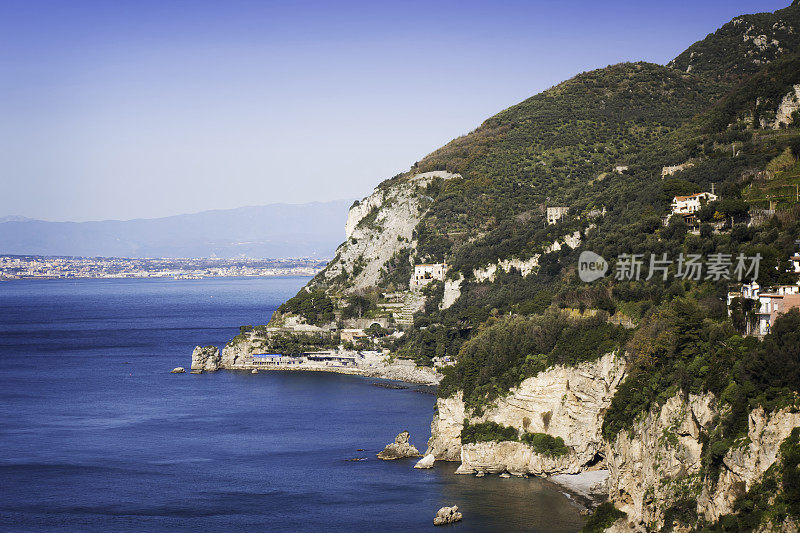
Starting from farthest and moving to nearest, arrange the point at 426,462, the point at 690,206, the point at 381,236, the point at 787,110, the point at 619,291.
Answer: the point at 381,236 → the point at 787,110 → the point at 690,206 → the point at 619,291 → the point at 426,462

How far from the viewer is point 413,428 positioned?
59.1m

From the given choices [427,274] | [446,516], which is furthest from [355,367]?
[446,516]

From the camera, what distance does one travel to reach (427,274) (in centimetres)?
10294

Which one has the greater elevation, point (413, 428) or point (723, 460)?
point (723, 460)

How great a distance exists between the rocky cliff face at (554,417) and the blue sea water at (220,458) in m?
1.24

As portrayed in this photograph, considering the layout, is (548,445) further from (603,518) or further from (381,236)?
(381,236)

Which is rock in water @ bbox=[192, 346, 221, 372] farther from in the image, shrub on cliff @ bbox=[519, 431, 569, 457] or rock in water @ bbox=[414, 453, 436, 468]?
shrub on cliff @ bbox=[519, 431, 569, 457]

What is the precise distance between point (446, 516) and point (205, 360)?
188ft

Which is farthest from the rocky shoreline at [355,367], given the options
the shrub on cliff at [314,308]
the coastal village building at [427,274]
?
the coastal village building at [427,274]

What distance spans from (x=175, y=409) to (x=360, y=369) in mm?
23078

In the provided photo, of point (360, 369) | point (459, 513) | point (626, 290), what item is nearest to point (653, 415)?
point (459, 513)

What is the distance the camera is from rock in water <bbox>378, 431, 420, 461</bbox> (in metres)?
51.4

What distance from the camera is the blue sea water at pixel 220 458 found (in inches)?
1654

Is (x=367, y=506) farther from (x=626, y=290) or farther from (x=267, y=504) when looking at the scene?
(x=626, y=290)
